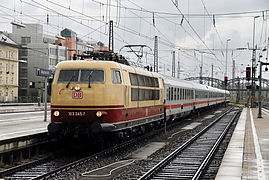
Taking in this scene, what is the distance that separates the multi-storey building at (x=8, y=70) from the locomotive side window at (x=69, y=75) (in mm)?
54082

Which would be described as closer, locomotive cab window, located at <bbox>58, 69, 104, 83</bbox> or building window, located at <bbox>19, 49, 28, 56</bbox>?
locomotive cab window, located at <bbox>58, 69, 104, 83</bbox>

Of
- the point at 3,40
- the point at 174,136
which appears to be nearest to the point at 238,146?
the point at 174,136

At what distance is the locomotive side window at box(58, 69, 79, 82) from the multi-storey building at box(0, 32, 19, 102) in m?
54.1

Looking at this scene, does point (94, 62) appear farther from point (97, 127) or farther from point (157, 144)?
point (157, 144)

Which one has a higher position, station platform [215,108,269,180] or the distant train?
the distant train

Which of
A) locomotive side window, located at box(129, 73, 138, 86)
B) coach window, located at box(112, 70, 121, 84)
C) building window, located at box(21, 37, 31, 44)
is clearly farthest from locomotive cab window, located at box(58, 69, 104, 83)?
building window, located at box(21, 37, 31, 44)

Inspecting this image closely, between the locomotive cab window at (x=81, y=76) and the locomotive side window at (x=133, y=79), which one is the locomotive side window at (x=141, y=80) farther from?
the locomotive cab window at (x=81, y=76)

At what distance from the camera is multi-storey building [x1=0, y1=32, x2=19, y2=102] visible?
68.2m

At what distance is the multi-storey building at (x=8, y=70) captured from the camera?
2685 inches

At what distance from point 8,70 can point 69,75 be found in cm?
5979

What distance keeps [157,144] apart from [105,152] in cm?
421

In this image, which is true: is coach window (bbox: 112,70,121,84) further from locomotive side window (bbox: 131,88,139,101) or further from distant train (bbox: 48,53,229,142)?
locomotive side window (bbox: 131,88,139,101)

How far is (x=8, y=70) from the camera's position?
70812 mm

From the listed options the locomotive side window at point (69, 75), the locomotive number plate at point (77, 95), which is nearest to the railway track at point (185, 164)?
the locomotive number plate at point (77, 95)
